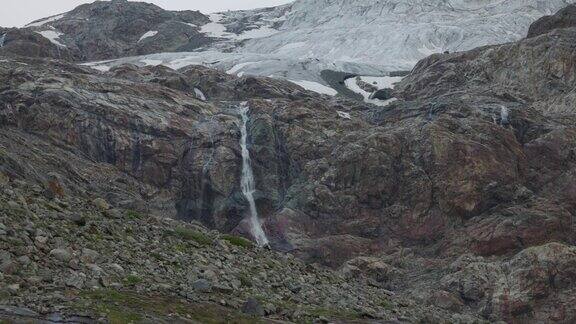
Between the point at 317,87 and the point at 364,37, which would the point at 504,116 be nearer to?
the point at 317,87

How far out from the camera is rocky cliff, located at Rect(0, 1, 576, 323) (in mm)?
23062

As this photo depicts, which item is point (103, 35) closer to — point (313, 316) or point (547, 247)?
point (547, 247)

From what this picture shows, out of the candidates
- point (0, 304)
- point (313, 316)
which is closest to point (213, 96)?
point (313, 316)

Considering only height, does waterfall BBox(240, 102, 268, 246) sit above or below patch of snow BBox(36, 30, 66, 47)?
below

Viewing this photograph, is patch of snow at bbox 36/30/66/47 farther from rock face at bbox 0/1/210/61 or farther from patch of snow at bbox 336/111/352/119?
patch of snow at bbox 336/111/352/119

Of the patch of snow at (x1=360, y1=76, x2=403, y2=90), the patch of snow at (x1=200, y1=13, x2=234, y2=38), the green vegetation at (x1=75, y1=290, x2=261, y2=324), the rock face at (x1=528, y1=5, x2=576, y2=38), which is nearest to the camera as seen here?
the green vegetation at (x1=75, y1=290, x2=261, y2=324)

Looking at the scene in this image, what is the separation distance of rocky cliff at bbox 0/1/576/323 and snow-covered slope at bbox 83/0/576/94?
46211 millimetres

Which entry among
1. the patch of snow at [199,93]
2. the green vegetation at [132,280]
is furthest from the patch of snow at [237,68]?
the green vegetation at [132,280]

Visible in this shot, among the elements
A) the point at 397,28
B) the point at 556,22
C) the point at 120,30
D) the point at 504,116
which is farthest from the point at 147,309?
the point at 120,30

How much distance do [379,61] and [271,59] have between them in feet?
86.0

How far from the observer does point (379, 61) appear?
141375 millimetres

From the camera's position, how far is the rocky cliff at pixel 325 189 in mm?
23062

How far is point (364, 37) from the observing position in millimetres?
154750

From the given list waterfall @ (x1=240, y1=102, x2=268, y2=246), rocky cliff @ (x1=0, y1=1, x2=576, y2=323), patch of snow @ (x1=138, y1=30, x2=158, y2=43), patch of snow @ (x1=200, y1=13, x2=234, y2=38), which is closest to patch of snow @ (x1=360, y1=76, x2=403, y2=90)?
rocky cliff @ (x1=0, y1=1, x2=576, y2=323)
